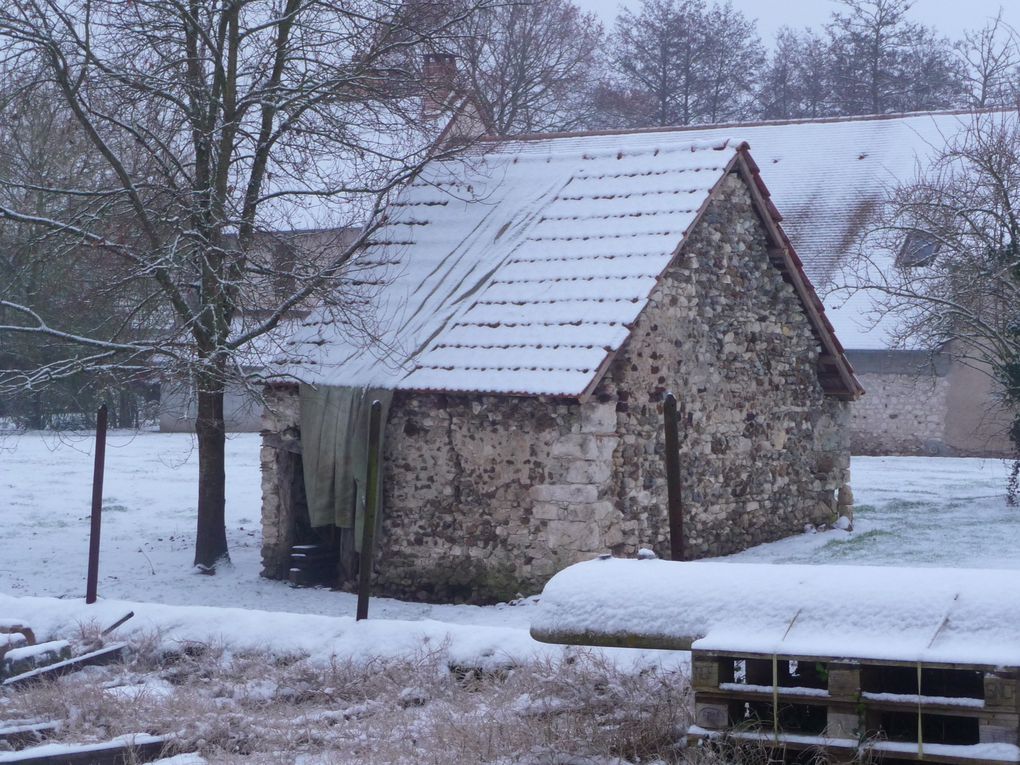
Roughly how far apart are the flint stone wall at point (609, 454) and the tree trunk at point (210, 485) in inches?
23.2

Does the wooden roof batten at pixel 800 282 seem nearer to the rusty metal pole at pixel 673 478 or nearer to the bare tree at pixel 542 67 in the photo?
the rusty metal pole at pixel 673 478

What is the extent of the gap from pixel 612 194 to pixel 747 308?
1985 mm

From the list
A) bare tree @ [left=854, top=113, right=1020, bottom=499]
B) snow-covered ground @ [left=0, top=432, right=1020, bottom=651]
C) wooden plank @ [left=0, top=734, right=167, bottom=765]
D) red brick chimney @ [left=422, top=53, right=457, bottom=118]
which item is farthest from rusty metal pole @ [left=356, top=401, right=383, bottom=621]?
bare tree @ [left=854, top=113, right=1020, bottom=499]

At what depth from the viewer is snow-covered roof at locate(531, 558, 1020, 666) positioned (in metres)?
5.04

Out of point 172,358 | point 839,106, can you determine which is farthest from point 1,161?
point 839,106

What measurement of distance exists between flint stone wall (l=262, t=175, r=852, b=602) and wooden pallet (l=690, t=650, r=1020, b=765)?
5757 millimetres

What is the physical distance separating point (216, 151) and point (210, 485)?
3512 mm

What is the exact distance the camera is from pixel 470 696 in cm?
675

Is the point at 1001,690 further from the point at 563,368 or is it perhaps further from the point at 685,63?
the point at 685,63

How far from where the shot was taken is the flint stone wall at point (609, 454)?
11.4 meters

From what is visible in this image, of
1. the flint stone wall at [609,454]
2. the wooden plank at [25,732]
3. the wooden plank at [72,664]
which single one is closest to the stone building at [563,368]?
the flint stone wall at [609,454]

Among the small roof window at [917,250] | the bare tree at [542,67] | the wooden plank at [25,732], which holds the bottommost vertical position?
the wooden plank at [25,732]

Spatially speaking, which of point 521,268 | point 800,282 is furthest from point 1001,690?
point 800,282

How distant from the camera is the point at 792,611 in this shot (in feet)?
17.6
